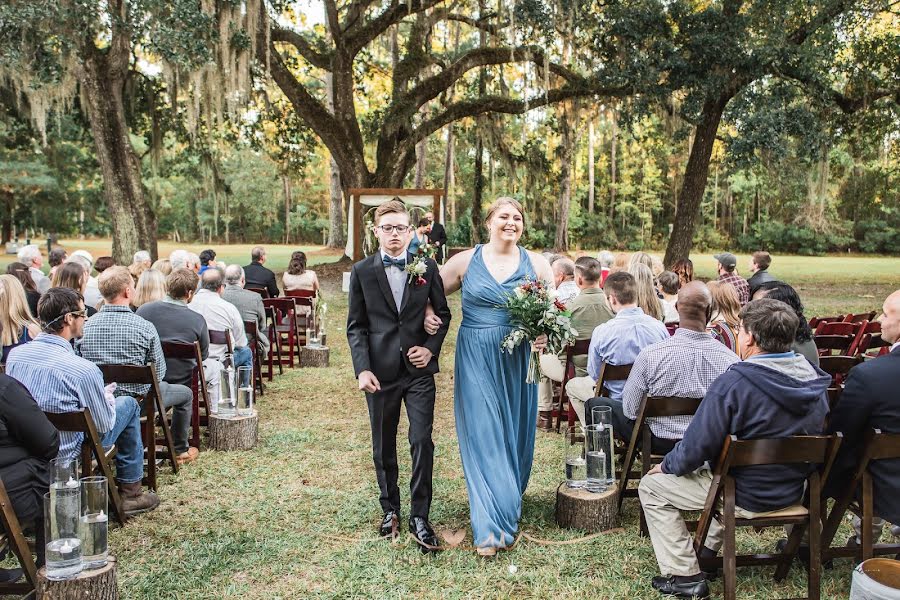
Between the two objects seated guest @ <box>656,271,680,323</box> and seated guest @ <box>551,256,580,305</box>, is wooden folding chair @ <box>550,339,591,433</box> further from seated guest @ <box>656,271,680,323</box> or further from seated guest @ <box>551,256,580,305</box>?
seated guest @ <box>656,271,680,323</box>

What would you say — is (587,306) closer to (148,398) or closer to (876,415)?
(876,415)

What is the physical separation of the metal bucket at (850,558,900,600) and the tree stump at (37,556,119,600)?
111 inches

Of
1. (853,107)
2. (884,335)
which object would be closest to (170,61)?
(884,335)

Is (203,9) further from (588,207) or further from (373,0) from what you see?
(588,207)

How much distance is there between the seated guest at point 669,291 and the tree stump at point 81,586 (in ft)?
16.3

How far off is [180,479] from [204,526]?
0.89 meters

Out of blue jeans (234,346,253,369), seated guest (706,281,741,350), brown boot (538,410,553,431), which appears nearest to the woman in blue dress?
seated guest (706,281,741,350)

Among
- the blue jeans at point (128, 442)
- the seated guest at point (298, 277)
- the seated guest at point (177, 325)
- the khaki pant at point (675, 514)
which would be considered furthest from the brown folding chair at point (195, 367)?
the seated guest at point (298, 277)

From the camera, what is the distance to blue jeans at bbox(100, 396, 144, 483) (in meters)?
4.32

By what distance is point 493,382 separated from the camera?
13.1 ft

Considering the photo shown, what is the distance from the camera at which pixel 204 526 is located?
4.23 m

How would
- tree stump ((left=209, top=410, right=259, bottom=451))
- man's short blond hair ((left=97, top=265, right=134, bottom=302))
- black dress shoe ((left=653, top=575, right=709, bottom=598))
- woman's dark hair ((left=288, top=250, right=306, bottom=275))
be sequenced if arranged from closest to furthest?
black dress shoe ((left=653, top=575, right=709, bottom=598)) → man's short blond hair ((left=97, top=265, right=134, bottom=302)) → tree stump ((left=209, top=410, right=259, bottom=451)) → woman's dark hair ((left=288, top=250, right=306, bottom=275))

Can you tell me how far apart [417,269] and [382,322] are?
345mm

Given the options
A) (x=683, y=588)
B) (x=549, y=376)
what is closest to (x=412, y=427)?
(x=683, y=588)
